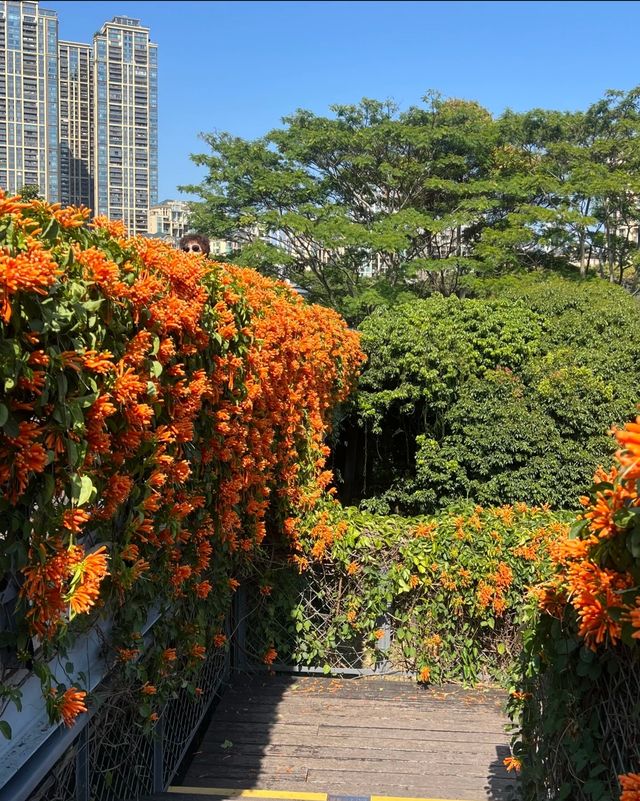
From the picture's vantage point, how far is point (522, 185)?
754 inches

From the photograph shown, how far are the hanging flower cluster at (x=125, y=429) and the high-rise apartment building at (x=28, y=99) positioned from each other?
47.8 meters

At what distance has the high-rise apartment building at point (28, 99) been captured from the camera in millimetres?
50125

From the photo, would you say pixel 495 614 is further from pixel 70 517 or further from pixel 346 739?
pixel 70 517

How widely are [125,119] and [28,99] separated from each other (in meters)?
8.67

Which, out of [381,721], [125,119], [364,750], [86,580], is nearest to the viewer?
[86,580]

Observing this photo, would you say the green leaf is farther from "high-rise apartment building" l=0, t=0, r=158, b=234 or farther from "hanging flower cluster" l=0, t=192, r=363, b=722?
"high-rise apartment building" l=0, t=0, r=158, b=234

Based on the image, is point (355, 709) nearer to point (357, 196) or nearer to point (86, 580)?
point (86, 580)

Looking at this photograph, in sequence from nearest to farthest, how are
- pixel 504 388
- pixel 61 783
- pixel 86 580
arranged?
pixel 86 580 < pixel 61 783 < pixel 504 388

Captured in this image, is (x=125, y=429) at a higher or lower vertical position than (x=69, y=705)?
higher

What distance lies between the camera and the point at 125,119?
59.2 metres

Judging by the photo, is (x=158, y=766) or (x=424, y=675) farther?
(x=424, y=675)

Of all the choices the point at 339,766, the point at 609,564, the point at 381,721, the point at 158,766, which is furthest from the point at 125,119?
the point at 609,564

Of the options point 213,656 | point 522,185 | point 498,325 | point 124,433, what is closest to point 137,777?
point 213,656

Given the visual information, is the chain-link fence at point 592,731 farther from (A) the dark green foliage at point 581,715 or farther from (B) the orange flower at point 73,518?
(B) the orange flower at point 73,518
